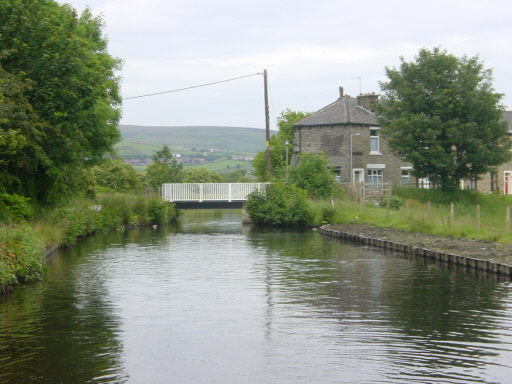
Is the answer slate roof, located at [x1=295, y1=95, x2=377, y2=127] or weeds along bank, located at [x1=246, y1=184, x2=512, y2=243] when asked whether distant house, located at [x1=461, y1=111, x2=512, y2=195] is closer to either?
weeds along bank, located at [x1=246, y1=184, x2=512, y2=243]

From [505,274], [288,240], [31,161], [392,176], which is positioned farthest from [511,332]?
[392,176]

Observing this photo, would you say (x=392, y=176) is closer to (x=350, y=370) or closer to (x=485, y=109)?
(x=485, y=109)

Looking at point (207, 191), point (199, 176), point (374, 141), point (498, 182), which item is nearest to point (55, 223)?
point (207, 191)

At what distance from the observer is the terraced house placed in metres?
58.2

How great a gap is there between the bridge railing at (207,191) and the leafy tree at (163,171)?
32.3 metres

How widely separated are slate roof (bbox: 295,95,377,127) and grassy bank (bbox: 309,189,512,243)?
8096 millimetres

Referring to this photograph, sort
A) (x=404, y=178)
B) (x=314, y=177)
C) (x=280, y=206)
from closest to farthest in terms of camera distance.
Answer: (x=280, y=206)
(x=314, y=177)
(x=404, y=178)

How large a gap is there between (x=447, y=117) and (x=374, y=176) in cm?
1313

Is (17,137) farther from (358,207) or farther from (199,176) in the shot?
(199,176)

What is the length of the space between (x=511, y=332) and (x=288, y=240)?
23499 mm

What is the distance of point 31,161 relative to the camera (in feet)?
83.4

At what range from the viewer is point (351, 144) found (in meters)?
58.0

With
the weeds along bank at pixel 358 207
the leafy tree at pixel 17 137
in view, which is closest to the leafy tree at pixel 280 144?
the weeds along bank at pixel 358 207

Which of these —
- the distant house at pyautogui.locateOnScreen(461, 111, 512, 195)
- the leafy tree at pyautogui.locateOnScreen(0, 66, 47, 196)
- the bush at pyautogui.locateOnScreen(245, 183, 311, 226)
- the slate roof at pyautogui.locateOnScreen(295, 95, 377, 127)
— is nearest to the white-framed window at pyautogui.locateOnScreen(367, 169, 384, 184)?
the slate roof at pyautogui.locateOnScreen(295, 95, 377, 127)
